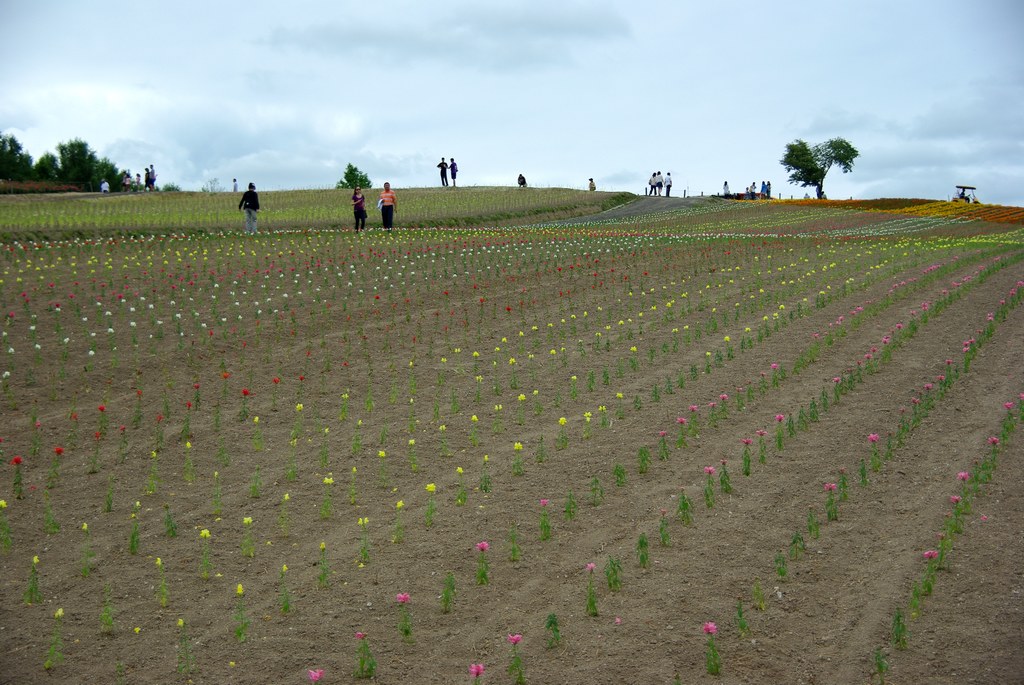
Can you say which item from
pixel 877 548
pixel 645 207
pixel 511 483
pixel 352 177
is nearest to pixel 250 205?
pixel 511 483

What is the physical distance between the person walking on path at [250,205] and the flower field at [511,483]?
9.67 m

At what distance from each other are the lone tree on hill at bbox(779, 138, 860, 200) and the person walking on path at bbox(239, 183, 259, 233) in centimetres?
8584

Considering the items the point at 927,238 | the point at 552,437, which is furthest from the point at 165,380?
the point at 927,238

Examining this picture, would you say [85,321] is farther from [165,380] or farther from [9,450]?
[9,450]

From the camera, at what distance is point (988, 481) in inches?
379

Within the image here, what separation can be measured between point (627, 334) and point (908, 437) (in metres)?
6.87

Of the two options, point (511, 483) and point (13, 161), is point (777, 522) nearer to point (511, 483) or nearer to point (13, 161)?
point (511, 483)

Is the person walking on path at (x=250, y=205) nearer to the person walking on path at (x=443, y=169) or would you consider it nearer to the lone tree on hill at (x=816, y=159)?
the person walking on path at (x=443, y=169)

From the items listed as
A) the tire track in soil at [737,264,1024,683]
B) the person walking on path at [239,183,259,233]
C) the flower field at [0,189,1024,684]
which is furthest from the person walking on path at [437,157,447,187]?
the tire track in soil at [737,264,1024,683]

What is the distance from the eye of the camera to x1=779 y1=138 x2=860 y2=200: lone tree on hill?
107 metres

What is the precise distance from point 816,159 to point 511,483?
109256mm

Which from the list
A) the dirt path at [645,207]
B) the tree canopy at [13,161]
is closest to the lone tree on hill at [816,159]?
the dirt path at [645,207]

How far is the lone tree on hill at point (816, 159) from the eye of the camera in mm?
107375

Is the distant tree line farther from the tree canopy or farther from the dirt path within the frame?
the dirt path
